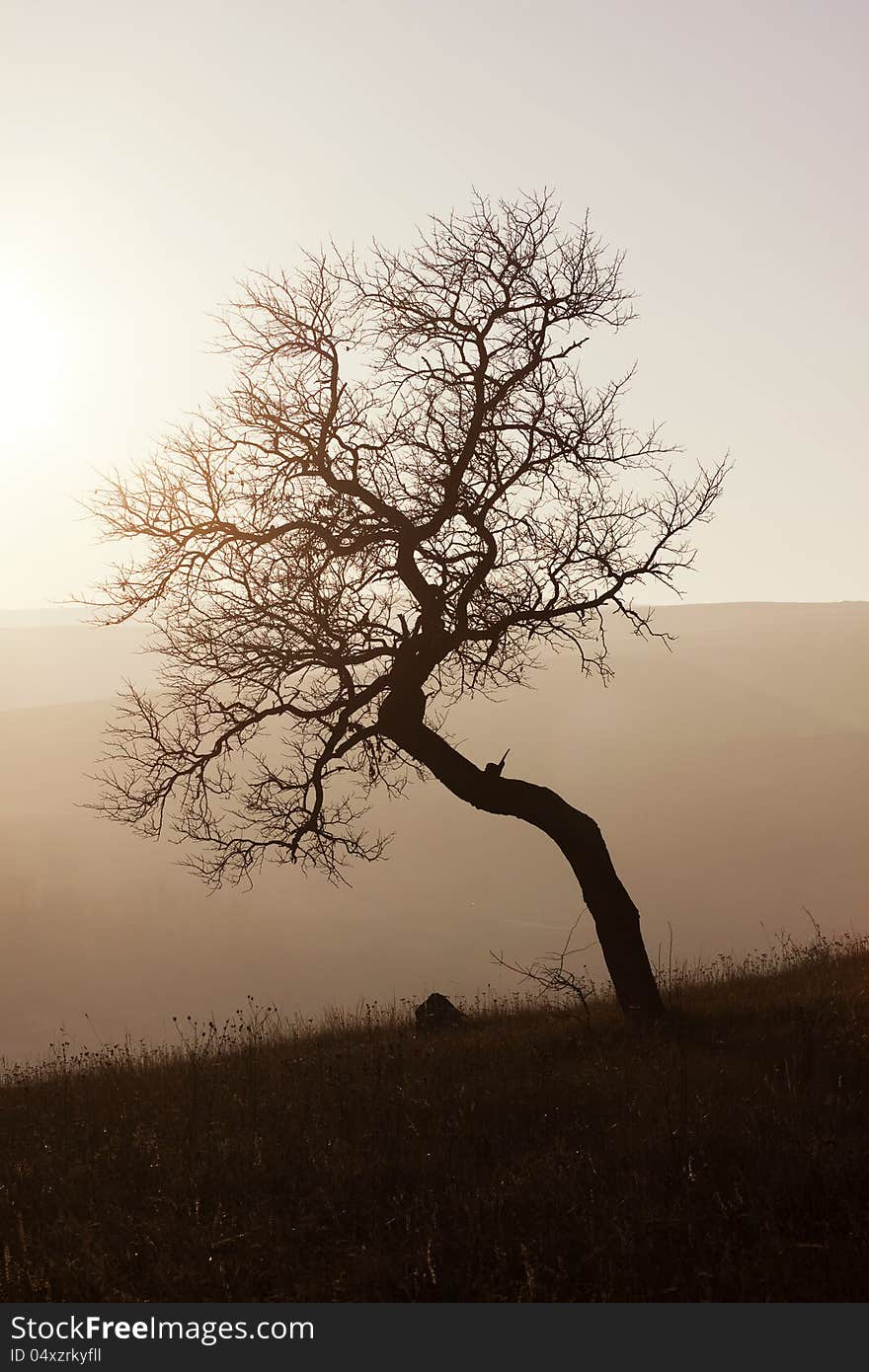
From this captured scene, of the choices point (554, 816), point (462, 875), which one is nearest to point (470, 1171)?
point (554, 816)

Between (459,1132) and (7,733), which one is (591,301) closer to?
(459,1132)

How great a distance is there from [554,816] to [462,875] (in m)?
105

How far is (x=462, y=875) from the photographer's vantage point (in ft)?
381

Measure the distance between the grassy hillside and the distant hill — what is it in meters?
56.3

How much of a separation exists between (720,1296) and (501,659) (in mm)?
7758

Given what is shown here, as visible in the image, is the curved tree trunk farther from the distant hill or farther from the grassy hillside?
the distant hill

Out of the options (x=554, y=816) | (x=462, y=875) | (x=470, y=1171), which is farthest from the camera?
(x=462, y=875)

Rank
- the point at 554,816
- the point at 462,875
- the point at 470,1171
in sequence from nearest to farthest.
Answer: the point at 470,1171, the point at 554,816, the point at 462,875

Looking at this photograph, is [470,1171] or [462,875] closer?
[470,1171]

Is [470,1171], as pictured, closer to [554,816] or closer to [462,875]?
[554,816]

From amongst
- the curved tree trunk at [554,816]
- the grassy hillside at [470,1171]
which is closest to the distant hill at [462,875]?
the curved tree trunk at [554,816]

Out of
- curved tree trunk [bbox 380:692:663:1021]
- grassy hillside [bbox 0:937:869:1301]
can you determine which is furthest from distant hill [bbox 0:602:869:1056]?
grassy hillside [bbox 0:937:869:1301]

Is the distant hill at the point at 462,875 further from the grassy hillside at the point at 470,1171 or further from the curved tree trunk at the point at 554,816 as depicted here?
the grassy hillside at the point at 470,1171

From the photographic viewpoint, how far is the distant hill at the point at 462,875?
3339 inches
